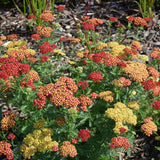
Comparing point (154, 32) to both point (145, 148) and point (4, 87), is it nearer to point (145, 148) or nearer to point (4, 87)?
point (145, 148)

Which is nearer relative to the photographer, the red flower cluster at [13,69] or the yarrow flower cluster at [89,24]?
the red flower cluster at [13,69]

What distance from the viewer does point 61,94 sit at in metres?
3.15

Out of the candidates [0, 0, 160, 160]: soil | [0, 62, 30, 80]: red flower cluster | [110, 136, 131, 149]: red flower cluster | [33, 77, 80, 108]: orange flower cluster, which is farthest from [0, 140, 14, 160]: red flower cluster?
[0, 0, 160, 160]: soil

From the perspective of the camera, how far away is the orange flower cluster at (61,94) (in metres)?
3.04

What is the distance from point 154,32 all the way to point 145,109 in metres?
3.48

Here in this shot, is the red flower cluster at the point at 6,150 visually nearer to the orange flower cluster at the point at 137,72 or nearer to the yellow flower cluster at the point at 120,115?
the yellow flower cluster at the point at 120,115

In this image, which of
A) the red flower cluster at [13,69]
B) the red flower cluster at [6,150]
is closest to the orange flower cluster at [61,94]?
the red flower cluster at [13,69]

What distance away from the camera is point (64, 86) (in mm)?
3303

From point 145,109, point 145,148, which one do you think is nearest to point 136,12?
point 145,109

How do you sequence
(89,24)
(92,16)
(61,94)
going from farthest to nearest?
(92,16), (89,24), (61,94)

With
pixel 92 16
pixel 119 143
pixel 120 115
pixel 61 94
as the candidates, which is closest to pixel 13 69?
pixel 61 94

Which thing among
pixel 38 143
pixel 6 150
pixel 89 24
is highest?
pixel 89 24

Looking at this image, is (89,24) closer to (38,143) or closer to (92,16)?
(38,143)

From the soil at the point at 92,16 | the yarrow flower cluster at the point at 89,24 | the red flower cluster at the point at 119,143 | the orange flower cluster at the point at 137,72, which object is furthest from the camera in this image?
the soil at the point at 92,16
